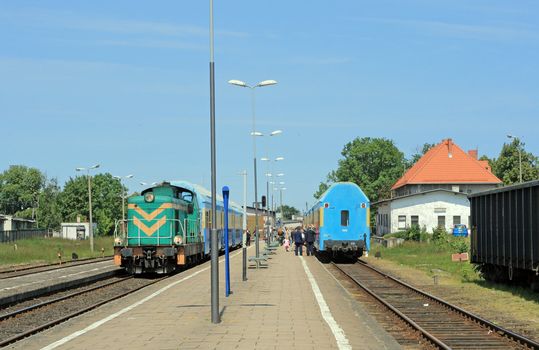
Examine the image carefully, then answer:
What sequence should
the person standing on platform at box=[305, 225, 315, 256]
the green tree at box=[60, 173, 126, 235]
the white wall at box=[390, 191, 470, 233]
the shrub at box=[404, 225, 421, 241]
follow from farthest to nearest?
the green tree at box=[60, 173, 126, 235]
the white wall at box=[390, 191, 470, 233]
the shrub at box=[404, 225, 421, 241]
the person standing on platform at box=[305, 225, 315, 256]

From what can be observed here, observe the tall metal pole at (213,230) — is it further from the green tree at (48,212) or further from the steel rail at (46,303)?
the green tree at (48,212)

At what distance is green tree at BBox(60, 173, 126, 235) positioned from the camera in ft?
450

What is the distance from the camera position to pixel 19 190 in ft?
566

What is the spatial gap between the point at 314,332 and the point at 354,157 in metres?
106

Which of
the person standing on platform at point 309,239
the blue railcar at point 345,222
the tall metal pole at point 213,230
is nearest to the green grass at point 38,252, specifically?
the person standing on platform at point 309,239

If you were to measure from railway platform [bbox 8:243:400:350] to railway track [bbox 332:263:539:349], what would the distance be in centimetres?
82

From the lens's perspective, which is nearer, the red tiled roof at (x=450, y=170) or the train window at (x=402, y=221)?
the train window at (x=402, y=221)

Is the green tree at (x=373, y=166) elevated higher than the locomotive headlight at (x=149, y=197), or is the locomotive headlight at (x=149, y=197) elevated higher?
the green tree at (x=373, y=166)

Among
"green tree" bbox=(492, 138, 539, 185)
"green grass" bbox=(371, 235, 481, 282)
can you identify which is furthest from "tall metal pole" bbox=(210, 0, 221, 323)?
"green tree" bbox=(492, 138, 539, 185)

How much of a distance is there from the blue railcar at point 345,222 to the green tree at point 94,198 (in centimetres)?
9876

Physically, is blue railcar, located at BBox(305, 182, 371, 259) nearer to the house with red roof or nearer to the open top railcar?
the open top railcar

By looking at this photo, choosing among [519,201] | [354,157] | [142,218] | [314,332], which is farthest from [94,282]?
[354,157]

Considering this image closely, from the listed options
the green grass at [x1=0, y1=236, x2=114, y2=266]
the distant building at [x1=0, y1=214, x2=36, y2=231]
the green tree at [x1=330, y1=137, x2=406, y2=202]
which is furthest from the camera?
the green tree at [x1=330, y1=137, x2=406, y2=202]

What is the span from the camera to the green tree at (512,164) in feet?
302
